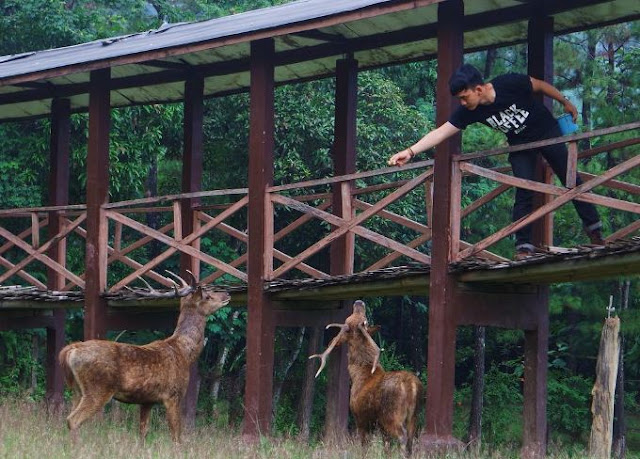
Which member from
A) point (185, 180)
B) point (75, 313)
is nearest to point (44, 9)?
point (75, 313)

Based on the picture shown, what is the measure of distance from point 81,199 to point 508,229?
49.0 ft

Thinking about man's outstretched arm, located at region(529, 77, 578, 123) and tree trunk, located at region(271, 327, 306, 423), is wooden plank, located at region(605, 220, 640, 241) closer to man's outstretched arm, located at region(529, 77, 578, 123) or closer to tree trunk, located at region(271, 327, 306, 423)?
man's outstretched arm, located at region(529, 77, 578, 123)

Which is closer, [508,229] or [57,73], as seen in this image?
[508,229]

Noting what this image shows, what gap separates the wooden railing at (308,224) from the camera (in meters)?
12.5

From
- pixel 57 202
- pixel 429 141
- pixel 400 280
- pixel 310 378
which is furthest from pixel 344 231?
pixel 310 378

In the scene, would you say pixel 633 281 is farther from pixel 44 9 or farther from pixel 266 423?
pixel 266 423

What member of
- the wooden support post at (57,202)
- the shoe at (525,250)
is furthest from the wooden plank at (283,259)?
the wooden support post at (57,202)

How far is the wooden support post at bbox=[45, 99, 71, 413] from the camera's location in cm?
1900

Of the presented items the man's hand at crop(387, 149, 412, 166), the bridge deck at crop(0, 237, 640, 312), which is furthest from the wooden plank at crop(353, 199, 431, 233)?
the man's hand at crop(387, 149, 412, 166)

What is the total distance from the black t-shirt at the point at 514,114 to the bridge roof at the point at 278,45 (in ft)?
3.18

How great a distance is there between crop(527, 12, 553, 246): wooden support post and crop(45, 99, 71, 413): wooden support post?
7016 millimetres

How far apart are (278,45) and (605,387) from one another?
5159 mm

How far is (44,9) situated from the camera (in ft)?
87.7

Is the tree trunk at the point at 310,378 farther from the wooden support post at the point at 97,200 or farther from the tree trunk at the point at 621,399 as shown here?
the wooden support post at the point at 97,200
